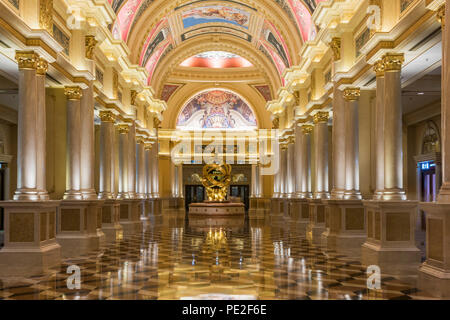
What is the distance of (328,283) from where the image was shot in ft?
23.1

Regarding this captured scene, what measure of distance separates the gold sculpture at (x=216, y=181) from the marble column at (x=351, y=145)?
1713 centimetres

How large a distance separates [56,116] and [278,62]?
1454 centimetres

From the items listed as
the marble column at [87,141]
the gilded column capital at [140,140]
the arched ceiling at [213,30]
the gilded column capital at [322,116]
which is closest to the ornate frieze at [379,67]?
the gilded column capital at [322,116]

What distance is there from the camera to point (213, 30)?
2550 centimetres

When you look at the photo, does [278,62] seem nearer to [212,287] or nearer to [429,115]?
[429,115]

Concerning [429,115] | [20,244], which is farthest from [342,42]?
[20,244]

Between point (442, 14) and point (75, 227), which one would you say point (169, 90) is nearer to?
point (75, 227)

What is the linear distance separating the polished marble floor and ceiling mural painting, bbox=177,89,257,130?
79.9 ft

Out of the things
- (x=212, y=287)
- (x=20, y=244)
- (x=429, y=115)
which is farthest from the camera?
(x=429, y=115)

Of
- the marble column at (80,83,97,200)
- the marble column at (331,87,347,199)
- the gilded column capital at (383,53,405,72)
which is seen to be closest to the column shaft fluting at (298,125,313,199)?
the marble column at (331,87,347,199)

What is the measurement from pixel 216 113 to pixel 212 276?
96.6 ft

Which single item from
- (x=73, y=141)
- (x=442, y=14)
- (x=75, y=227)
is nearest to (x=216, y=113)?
(x=73, y=141)

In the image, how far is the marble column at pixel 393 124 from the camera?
9.20 meters

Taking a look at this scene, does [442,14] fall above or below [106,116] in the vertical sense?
above
